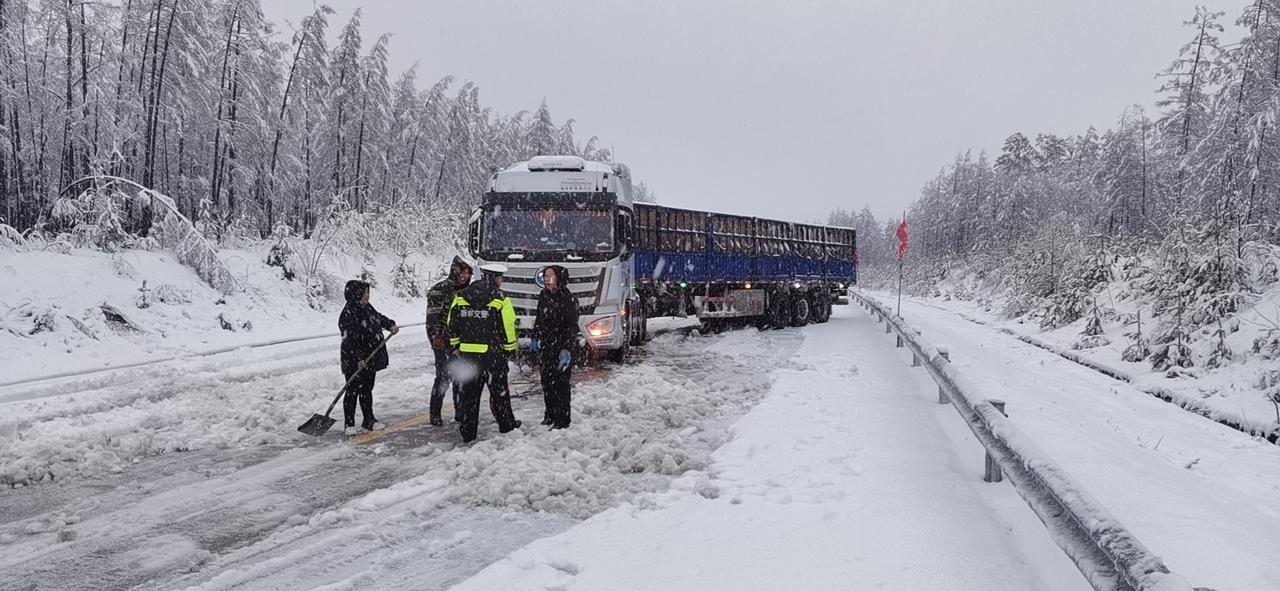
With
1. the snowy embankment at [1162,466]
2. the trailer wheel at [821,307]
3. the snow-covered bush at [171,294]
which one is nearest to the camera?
the snowy embankment at [1162,466]

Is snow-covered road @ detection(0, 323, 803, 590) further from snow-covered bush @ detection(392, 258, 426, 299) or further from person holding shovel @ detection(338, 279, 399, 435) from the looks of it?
snow-covered bush @ detection(392, 258, 426, 299)

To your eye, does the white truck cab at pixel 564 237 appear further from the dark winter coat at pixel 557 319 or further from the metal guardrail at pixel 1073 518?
the metal guardrail at pixel 1073 518

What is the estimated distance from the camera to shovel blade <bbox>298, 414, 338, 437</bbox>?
709 cm

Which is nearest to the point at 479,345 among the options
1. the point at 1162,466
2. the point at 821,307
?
the point at 1162,466

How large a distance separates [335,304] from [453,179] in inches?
1292

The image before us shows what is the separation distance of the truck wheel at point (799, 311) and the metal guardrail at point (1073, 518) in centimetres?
1654

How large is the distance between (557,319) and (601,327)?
379 cm

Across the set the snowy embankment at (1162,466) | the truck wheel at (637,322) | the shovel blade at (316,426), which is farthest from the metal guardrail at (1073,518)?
the truck wheel at (637,322)

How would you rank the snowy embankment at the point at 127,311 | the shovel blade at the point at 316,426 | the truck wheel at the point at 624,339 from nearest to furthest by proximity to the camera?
the shovel blade at the point at 316,426 → the truck wheel at the point at 624,339 → the snowy embankment at the point at 127,311

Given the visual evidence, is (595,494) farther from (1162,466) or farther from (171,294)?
(171,294)

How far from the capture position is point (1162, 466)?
6.32m

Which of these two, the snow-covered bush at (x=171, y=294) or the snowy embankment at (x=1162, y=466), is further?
the snow-covered bush at (x=171, y=294)

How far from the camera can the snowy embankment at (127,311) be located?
12.2 metres

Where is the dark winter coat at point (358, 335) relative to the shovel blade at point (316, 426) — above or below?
above
